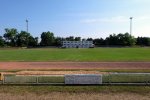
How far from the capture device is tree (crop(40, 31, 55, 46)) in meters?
173

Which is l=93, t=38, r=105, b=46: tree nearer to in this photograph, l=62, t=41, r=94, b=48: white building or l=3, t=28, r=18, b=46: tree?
l=62, t=41, r=94, b=48: white building

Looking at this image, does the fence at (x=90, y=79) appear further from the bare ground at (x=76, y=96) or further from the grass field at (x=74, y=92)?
the bare ground at (x=76, y=96)

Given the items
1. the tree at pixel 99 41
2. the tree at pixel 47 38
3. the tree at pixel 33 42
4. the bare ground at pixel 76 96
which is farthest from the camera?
the tree at pixel 99 41

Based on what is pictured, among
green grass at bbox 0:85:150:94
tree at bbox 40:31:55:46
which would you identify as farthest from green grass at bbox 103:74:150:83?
tree at bbox 40:31:55:46

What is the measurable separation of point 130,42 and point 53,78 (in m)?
154

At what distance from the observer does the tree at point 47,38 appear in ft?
568

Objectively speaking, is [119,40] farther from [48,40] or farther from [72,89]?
[72,89]

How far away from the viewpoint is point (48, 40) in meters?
173

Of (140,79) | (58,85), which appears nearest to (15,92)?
(58,85)

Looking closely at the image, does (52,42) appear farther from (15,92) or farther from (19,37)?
(15,92)

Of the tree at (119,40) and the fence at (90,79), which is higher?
the tree at (119,40)

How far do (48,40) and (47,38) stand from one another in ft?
4.68

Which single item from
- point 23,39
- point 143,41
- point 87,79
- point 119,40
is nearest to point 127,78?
point 87,79

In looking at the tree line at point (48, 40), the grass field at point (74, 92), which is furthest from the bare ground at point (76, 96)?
the tree line at point (48, 40)
